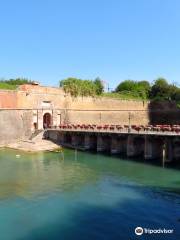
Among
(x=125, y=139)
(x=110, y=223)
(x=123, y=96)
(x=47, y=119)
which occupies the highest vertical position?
(x=123, y=96)

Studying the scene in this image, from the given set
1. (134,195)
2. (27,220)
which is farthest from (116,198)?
(27,220)

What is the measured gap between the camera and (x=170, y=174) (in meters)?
24.3

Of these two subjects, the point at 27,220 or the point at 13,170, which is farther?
the point at 13,170

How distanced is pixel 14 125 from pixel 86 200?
77.0ft

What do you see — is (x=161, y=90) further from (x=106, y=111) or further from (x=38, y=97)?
(x=38, y=97)

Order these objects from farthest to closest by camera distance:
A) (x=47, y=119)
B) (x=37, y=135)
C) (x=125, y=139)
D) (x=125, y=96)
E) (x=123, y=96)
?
(x=125, y=96), (x=123, y=96), (x=47, y=119), (x=37, y=135), (x=125, y=139)

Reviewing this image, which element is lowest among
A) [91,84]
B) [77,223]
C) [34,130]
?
[77,223]

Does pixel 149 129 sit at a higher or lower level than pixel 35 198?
higher

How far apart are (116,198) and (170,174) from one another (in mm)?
6618

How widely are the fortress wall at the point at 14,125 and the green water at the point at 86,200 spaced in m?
9.97

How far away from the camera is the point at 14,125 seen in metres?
40.5

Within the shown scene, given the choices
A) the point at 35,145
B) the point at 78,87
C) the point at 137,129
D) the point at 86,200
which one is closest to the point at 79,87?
the point at 78,87

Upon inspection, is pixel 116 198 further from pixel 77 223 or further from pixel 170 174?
pixel 170 174

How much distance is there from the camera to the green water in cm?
1436
